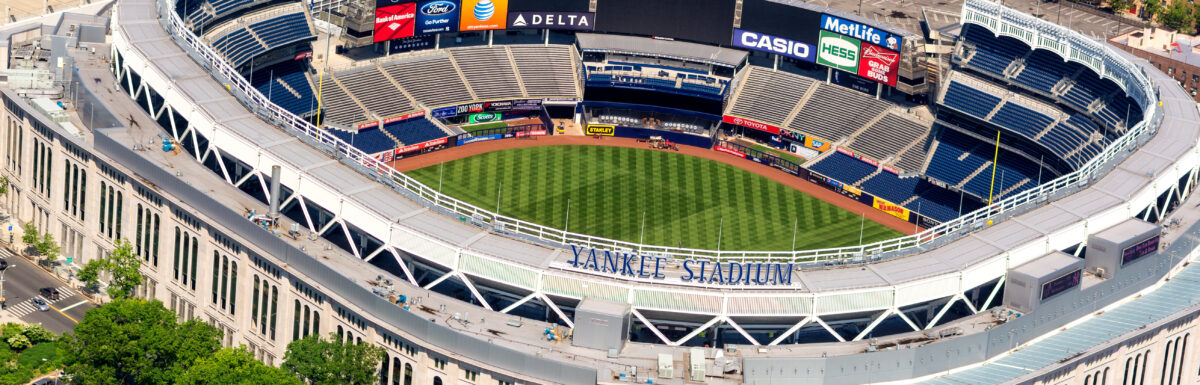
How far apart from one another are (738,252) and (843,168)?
69.2 m

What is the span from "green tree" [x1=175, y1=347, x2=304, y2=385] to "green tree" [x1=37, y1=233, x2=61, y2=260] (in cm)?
2891

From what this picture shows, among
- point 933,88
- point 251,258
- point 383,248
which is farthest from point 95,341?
point 933,88

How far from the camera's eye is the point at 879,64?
198 m

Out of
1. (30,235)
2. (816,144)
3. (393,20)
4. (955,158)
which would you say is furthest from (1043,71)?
(30,235)

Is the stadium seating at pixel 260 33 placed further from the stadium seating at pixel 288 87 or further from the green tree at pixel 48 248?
the green tree at pixel 48 248

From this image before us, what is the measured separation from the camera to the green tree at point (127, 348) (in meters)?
129

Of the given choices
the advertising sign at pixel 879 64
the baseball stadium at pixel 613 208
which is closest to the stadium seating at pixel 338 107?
the baseball stadium at pixel 613 208

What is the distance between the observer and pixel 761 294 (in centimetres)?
12425

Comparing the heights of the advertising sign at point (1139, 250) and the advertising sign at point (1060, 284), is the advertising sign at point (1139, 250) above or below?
above

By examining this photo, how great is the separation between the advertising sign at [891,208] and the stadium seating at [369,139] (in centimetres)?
5152

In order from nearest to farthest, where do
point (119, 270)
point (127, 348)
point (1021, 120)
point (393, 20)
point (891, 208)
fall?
point (127, 348)
point (119, 270)
point (891, 208)
point (1021, 120)
point (393, 20)

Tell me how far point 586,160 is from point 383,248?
67.0 meters

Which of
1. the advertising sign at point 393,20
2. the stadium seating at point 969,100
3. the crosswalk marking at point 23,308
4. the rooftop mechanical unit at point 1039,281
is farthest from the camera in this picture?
the advertising sign at point 393,20

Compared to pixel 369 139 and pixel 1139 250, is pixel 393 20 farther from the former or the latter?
pixel 1139 250
